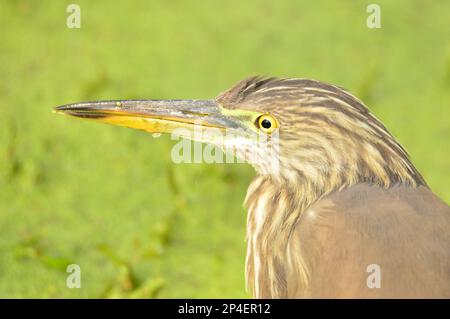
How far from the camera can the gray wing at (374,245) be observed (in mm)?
1745

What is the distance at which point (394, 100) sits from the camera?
3744 millimetres

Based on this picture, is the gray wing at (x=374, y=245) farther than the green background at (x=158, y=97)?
No

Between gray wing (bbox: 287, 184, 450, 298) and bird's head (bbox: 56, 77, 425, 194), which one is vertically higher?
bird's head (bbox: 56, 77, 425, 194)

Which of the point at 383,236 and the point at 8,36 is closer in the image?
the point at 383,236

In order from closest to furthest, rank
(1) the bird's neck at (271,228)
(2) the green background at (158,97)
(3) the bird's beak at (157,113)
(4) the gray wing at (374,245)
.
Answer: (4) the gray wing at (374,245) → (1) the bird's neck at (271,228) → (3) the bird's beak at (157,113) → (2) the green background at (158,97)

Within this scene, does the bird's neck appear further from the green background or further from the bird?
the green background

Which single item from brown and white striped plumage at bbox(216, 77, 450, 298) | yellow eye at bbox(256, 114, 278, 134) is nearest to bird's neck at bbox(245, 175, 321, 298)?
brown and white striped plumage at bbox(216, 77, 450, 298)

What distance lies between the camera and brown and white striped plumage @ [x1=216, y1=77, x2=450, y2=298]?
5.88ft

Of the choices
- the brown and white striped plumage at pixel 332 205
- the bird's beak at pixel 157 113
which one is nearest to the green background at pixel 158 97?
the bird's beak at pixel 157 113

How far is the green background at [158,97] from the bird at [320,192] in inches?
33.2

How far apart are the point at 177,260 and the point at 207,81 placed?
104cm

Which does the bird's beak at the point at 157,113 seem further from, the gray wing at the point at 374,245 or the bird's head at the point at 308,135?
the gray wing at the point at 374,245
